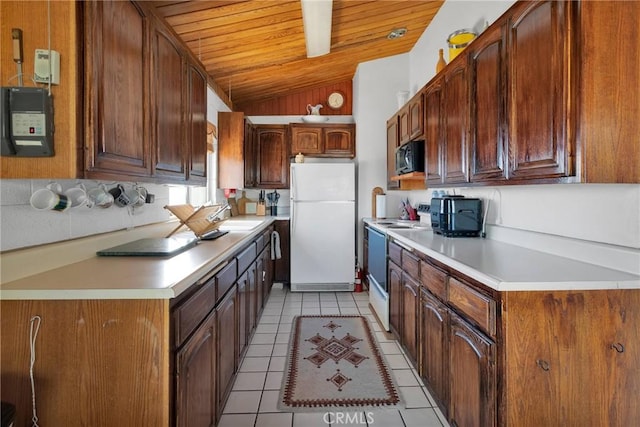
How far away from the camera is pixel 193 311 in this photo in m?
1.28

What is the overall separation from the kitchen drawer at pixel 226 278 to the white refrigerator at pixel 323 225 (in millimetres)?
2043

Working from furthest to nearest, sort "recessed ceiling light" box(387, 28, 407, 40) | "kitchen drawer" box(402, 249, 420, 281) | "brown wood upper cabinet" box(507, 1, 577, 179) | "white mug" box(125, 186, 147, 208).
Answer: "recessed ceiling light" box(387, 28, 407, 40) < "kitchen drawer" box(402, 249, 420, 281) < "white mug" box(125, 186, 147, 208) < "brown wood upper cabinet" box(507, 1, 577, 179)

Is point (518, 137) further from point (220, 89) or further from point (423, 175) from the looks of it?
point (220, 89)

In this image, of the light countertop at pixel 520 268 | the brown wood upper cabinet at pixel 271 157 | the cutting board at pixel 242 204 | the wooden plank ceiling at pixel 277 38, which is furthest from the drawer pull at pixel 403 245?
the cutting board at pixel 242 204

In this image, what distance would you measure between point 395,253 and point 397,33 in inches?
102

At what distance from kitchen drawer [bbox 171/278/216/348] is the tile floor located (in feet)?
2.52

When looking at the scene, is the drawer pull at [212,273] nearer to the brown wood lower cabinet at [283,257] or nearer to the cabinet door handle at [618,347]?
the cabinet door handle at [618,347]

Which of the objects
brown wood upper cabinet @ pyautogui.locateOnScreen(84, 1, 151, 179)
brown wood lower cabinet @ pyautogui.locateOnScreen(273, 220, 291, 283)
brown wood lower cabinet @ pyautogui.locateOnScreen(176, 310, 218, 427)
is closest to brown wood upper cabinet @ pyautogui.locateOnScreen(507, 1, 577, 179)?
brown wood lower cabinet @ pyautogui.locateOnScreen(176, 310, 218, 427)

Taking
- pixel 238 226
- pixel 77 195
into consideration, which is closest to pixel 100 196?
pixel 77 195

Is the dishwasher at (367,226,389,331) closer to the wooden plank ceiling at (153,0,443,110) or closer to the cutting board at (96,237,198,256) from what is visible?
the cutting board at (96,237,198,256)

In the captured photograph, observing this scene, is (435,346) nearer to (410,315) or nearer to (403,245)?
(410,315)

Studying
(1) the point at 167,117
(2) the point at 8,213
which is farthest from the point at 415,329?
(2) the point at 8,213

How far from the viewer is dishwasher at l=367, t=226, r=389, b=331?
2.91 metres

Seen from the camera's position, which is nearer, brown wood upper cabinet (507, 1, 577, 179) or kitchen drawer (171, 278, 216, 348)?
kitchen drawer (171, 278, 216, 348)
